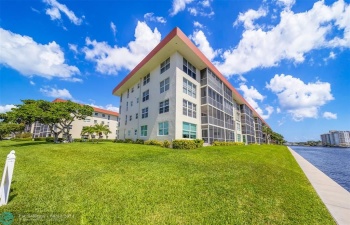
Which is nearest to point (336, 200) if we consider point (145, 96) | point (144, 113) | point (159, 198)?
point (159, 198)

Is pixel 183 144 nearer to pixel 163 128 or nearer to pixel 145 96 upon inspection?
pixel 163 128

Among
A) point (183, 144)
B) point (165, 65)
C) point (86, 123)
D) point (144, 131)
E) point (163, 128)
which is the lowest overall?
point (183, 144)

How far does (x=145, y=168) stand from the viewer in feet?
25.3

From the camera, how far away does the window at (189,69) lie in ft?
67.1

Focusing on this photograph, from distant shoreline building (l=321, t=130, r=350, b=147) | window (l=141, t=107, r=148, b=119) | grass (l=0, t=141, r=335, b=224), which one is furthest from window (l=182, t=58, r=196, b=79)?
distant shoreline building (l=321, t=130, r=350, b=147)

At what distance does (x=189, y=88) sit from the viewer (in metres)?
20.9

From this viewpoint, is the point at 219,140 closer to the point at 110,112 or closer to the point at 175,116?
the point at 175,116

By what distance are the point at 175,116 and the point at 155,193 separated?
13100mm

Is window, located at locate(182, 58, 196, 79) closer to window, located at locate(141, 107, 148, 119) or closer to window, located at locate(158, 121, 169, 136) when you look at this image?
window, located at locate(158, 121, 169, 136)

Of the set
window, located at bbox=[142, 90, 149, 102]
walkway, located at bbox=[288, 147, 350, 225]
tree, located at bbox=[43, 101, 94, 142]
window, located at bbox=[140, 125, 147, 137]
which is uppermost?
window, located at bbox=[142, 90, 149, 102]

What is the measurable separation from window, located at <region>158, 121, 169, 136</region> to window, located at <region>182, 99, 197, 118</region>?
2.68 meters

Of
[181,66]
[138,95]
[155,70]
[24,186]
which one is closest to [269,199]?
[24,186]

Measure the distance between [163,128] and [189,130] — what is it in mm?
3298

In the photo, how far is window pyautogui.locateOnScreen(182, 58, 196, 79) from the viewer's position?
20445mm
